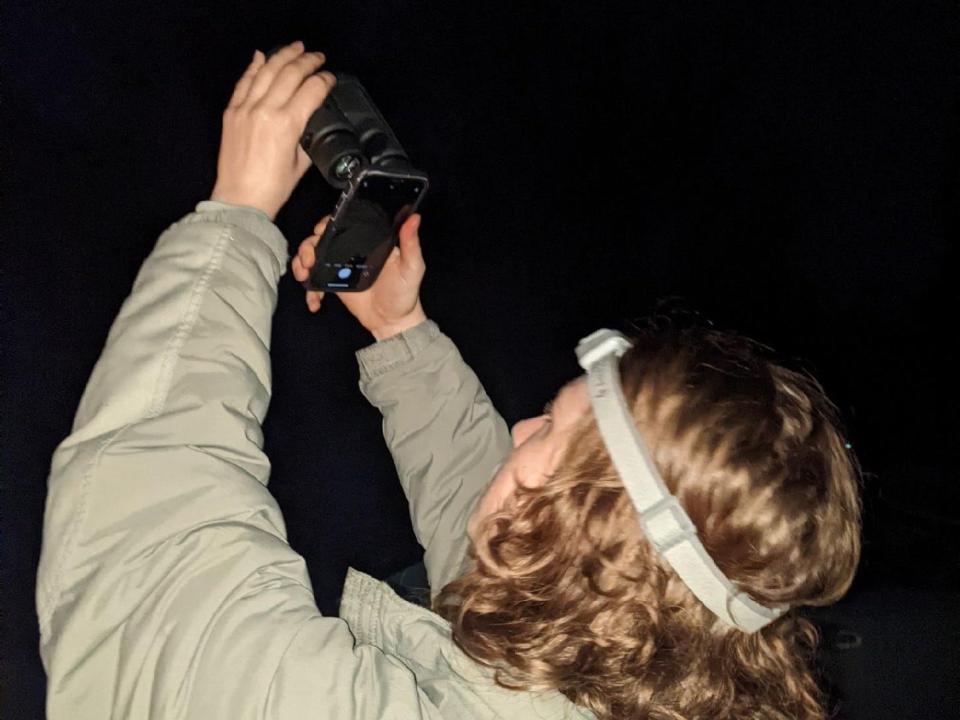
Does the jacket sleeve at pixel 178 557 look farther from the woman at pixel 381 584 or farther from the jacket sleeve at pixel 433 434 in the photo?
the jacket sleeve at pixel 433 434

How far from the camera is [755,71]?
1.26 meters

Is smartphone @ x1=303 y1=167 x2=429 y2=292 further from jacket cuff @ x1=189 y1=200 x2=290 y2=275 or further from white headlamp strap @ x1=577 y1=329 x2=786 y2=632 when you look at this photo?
white headlamp strap @ x1=577 y1=329 x2=786 y2=632

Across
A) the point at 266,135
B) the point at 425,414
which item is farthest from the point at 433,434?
the point at 266,135

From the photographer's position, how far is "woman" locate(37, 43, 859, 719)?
478 millimetres

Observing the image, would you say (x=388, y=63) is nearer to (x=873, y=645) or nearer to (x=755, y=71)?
(x=755, y=71)

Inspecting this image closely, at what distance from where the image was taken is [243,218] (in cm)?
56

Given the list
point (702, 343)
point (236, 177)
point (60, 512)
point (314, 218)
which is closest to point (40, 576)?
point (60, 512)

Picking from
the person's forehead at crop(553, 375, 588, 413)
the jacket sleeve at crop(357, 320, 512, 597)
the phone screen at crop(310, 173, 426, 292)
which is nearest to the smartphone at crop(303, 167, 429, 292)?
the phone screen at crop(310, 173, 426, 292)

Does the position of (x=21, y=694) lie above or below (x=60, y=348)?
below

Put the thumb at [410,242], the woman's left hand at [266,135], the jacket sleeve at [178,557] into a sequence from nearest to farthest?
the jacket sleeve at [178,557], the woman's left hand at [266,135], the thumb at [410,242]

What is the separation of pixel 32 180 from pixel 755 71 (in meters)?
1.18

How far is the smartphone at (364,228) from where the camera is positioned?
1.98ft

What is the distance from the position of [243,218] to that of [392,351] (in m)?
0.27

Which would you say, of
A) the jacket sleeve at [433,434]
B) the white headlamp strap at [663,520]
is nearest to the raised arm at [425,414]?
the jacket sleeve at [433,434]
